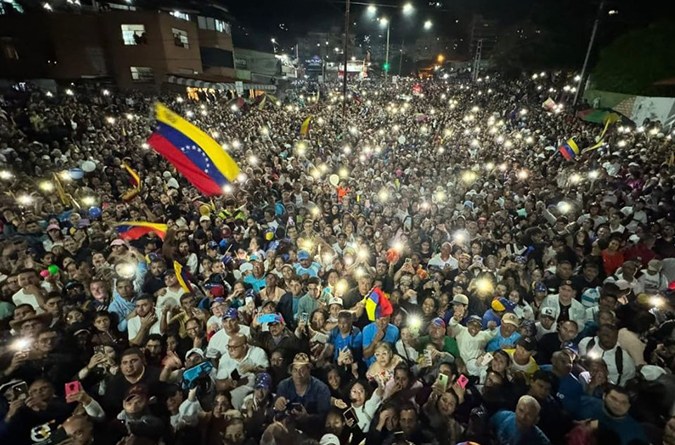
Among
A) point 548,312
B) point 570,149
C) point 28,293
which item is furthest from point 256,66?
point 548,312

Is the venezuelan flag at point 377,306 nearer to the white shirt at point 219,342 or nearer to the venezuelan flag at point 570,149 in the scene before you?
the white shirt at point 219,342

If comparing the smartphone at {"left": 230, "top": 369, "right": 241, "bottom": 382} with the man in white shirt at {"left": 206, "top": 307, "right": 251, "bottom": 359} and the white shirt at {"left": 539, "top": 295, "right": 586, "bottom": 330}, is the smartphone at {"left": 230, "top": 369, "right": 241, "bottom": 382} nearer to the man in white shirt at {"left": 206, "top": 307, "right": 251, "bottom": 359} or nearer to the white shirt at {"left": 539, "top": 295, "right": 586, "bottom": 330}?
the man in white shirt at {"left": 206, "top": 307, "right": 251, "bottom": 359}

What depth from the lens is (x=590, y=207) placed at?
327 inches

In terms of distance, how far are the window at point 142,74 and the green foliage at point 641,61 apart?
33105 millimetres

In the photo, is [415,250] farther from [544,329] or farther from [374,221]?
[544,329]

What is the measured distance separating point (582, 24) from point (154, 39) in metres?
33.5

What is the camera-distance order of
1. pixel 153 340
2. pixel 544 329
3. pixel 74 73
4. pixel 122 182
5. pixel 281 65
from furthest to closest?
pixel 281 65 < pixel 74 73 < pixel 122 182 < pixel 544 329 < pixel 153 340

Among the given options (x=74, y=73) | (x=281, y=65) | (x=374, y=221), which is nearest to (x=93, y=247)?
(x=374, y=221)

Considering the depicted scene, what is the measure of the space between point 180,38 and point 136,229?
30.0 meters

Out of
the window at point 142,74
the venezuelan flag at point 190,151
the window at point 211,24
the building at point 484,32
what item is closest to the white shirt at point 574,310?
the venezuelan flag at point 190,151

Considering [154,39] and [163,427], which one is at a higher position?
[154,39]

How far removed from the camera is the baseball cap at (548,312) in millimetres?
4799

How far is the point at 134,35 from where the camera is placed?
91.0 ft

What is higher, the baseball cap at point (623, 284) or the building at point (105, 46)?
the building at point (105, 46)
